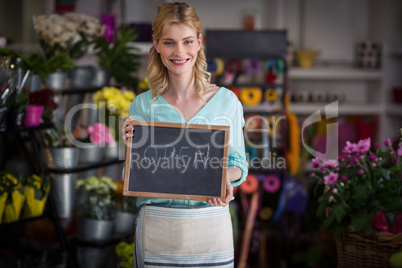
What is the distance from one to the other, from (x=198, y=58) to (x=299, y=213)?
298 centimetres

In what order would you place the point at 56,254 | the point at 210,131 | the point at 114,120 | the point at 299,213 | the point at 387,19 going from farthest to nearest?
the point at 387,19 → the point at 299,213 → the point at 114,120 → the point at 56,254 → the point at 210,131

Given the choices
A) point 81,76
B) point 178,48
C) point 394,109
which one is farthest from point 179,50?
point 394,109

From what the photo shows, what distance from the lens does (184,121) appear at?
1843 millimetres

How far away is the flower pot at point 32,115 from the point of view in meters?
2.96

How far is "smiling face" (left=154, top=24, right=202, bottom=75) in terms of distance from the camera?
1786mm

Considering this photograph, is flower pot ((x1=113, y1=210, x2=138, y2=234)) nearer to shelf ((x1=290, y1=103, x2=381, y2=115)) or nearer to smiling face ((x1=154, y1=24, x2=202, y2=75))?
smiling face ((x1=154, y1=24, x2=202, y2=75))

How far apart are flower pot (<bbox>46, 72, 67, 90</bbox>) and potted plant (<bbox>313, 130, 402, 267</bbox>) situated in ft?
6.19

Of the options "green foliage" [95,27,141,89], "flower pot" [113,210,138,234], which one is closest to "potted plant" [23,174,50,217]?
"flower pot" [113,210,138,234]

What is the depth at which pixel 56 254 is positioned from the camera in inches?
125

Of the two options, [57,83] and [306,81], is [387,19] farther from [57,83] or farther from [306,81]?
[57,83]

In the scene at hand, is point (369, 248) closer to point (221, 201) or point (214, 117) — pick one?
point (221, 201)

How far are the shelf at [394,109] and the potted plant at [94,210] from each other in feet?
8.53

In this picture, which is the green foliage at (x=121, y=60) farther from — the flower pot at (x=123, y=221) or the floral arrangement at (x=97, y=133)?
the flower pot at (x=123, y=221)

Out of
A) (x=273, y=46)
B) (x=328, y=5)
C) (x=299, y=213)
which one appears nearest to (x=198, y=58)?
(x=273, y=46)
